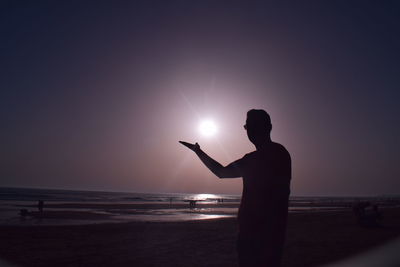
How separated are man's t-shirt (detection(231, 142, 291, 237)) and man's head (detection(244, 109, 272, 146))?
138mm

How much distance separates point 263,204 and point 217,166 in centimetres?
57

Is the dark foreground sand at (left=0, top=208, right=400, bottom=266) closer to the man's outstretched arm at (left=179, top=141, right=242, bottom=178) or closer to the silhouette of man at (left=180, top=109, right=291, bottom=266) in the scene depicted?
the man's outstretched arm at (left=179, top=141, right=242, bottom=178)

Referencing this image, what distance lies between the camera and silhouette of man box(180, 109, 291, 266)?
268cm

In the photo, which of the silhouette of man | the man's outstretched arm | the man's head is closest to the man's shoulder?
the silhouette of man

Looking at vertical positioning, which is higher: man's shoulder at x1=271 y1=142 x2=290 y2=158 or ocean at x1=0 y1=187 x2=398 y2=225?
man's shoulder at x1=271 y1=142 x2=290 y2=158

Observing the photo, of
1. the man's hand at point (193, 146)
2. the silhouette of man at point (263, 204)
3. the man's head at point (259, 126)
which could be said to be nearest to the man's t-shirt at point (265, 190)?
the silhouette of man at point (263, 204)

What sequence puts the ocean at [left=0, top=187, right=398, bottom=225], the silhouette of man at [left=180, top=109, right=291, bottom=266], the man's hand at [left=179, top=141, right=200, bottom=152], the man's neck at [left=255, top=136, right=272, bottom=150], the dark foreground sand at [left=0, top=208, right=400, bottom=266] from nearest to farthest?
the silhouette of man at [left=180, top=109, right=291, bottom=266], the man's neck at [left=255, top=136, right=272, bottom=150], the man's hand at [left=179, top=141, right=200, bottom=152], the dark foreground sand at [left=0, top=208, right=400, bottom=266], the ocean at [left=0, top=187, right=398, bottom=225]

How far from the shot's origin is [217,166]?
310 centimetres

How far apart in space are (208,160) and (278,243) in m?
0.92

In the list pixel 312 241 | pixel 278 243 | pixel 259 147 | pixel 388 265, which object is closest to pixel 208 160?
pixel 259 147

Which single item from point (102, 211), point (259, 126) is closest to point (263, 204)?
point (259, 126)

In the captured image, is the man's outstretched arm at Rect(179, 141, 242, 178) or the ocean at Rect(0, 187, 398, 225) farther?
the ocean at Rect(0, 187, 398, 225)

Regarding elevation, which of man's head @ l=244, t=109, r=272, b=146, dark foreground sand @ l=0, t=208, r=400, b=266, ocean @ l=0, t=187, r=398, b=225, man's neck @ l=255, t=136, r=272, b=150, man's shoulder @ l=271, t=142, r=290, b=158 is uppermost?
man's head @ l=244, t=109, r=272, b=146

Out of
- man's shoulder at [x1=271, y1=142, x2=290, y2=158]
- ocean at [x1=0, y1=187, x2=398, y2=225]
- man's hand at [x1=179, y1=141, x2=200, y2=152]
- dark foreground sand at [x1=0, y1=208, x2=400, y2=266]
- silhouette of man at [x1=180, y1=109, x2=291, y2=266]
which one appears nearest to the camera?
silhouette of man at [x1=180, y1=109, x2=291, y2=266]
